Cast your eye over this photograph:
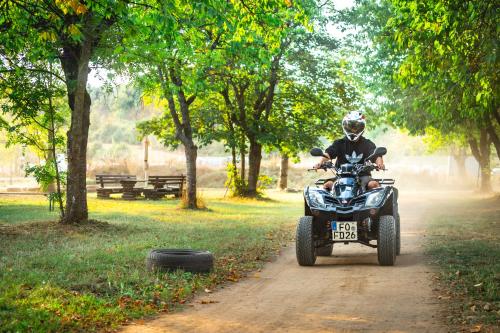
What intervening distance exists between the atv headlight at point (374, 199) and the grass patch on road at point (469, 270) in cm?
139

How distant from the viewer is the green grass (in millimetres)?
6977

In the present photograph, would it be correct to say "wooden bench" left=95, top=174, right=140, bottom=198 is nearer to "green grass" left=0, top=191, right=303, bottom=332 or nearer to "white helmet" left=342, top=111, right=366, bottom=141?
"green grass" left=0, top=191, right=303, bottom=332

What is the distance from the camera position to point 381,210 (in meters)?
11.1

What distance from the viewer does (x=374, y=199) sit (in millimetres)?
11008

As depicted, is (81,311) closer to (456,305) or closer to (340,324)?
(340,324)

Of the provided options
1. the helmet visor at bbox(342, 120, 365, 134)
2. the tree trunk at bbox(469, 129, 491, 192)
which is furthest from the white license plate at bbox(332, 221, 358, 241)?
the tree trunk at bbox(469, 129, 491, 192)

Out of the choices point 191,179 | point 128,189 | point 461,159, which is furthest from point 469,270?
point 461,159

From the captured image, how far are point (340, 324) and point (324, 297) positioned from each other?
1.51 metres

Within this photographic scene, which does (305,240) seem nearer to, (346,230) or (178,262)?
(346,230)

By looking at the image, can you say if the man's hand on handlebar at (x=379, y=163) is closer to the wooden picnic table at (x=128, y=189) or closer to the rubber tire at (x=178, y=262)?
the rubber tire at (x=178, y=262)

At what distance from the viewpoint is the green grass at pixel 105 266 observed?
6977 mm

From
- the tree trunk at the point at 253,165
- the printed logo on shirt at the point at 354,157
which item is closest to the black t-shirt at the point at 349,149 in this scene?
the printed logo on shirt at the point at 354,157

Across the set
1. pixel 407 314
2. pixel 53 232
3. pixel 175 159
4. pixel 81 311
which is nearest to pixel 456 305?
pixel 407 314

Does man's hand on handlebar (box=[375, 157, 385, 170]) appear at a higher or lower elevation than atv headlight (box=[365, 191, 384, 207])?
higher
